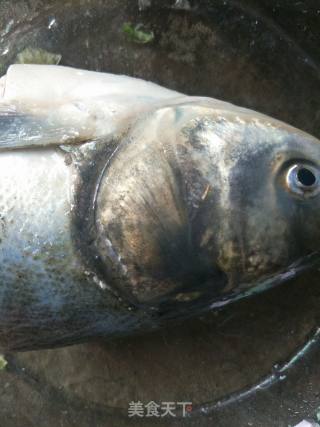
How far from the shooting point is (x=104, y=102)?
2.62 metres

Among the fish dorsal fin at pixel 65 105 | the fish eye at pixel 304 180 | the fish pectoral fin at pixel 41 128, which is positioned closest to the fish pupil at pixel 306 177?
the fish eye at pixel 304 180

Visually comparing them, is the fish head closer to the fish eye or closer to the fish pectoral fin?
the fish eye

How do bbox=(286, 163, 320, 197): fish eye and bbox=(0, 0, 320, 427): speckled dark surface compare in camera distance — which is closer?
bbox=(286, 163, 320, 197): fish eye

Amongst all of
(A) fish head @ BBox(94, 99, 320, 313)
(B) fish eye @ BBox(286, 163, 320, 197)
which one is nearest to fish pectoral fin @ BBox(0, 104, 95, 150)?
(A) fish head @ BBox(94, 99, 320, 313)

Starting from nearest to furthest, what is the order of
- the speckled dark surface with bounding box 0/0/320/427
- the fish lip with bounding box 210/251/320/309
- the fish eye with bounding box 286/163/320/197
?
the fish eye with bounding box 286/163/320/197
the fish lip with bounding box 210/251/320/309
the speckled dark surface with bounding box 0/0/320/427

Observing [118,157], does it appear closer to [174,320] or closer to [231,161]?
[231,161]

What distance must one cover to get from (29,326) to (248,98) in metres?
1.86

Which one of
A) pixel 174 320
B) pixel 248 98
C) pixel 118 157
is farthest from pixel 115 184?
pixel 248 98

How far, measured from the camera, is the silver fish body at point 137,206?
2.34 metres

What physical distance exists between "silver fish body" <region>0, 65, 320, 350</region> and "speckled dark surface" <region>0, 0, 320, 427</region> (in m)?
0.79

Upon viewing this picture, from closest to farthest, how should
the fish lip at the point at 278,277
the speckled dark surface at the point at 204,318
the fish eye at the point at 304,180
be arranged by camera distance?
1. the fish eye at the point at 304,180
2. the fish lip at the point at 278,277
3. the speckled dark surface at the point at 204,318

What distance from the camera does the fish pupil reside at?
231 centimetres

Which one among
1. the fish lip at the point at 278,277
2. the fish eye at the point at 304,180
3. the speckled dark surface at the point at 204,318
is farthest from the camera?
the speckled dark surface at the point at 204,318

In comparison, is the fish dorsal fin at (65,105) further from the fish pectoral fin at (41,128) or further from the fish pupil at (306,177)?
the fish pupil at (306,177)
